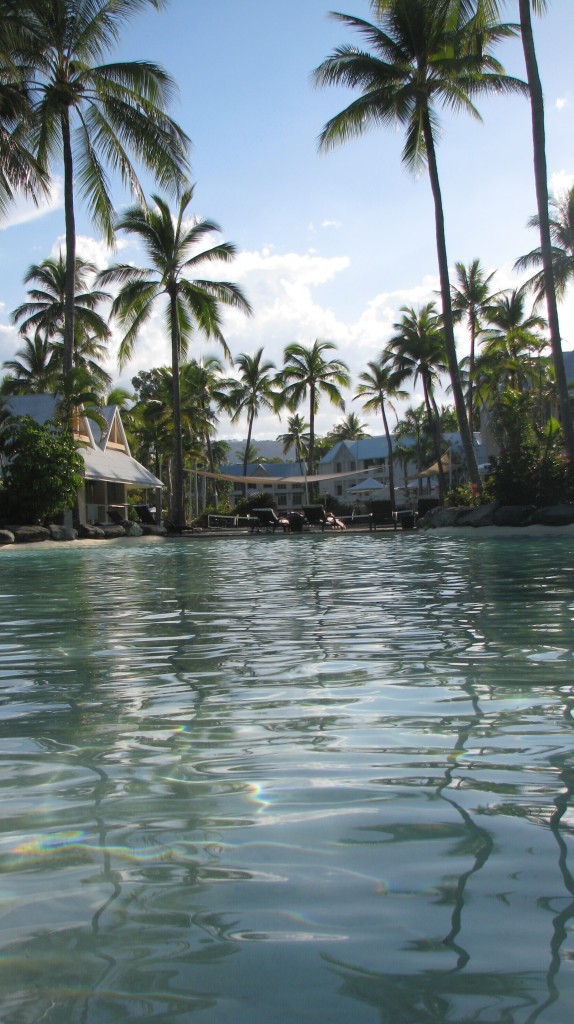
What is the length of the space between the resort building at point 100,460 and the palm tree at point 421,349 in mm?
12740

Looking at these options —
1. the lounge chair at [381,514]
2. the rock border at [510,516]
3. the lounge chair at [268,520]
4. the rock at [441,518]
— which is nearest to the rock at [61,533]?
the lounge chair at [268,520]

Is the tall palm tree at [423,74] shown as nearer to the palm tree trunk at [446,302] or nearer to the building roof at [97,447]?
the palm tree trunk at [446,302]

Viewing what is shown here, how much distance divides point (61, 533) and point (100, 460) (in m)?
9.66

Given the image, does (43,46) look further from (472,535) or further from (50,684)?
(50,684)

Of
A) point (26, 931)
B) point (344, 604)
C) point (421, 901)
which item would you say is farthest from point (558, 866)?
point (344, 604)

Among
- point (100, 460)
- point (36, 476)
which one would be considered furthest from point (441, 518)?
point (100, 460)

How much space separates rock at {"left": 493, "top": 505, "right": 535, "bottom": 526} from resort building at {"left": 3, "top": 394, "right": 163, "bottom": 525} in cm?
1344

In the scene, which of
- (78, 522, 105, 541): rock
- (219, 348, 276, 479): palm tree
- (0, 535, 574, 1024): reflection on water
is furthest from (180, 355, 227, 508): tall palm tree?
(0, 535, 574, 1024): reflection on water

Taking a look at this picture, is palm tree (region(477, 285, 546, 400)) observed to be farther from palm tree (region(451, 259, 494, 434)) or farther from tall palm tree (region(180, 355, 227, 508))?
tall palm tree (region(180, 355, 227, 508))

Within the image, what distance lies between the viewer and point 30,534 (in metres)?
20.0

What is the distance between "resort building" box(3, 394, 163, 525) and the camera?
28.7 meters

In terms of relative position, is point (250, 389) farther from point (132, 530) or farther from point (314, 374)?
point (132, 530)

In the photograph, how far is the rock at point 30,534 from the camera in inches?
776

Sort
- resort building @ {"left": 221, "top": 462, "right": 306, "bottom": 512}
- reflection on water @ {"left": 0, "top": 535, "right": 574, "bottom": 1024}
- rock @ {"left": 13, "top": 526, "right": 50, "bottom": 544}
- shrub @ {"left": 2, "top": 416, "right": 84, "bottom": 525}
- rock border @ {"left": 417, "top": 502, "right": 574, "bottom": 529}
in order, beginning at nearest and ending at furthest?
reflection on water @ {"left": 0, "top": 535, "right": 574, "bottom": 1024} < rock border @ {"left": 417, "top": 502, "right": 574, "bottom": 529} < rock @ {"left": 13, "top": 526, "right": 50, "bottom": 544} < shrub @ {"left": 2, "top": 416, "right": 84, "bottom": 525} < resort building @ {"left": 221, "top": 462, "right": 306, "bottom": 512}
